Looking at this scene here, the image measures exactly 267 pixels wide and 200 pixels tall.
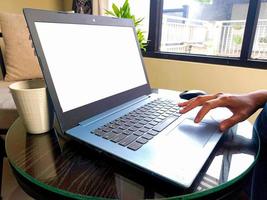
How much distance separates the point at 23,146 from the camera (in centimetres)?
49

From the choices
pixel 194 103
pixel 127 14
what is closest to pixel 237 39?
pixel 127 14

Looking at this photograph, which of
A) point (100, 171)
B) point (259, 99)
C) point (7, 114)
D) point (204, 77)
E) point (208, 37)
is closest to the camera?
point (100, 171)

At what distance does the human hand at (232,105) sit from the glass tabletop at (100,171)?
6 cm

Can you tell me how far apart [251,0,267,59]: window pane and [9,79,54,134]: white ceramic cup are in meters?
1.56

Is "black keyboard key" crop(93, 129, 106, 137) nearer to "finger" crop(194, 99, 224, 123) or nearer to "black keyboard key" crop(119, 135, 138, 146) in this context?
"black keyboard key" crop(119, 135, 138, 146)

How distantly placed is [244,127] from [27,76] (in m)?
1.41

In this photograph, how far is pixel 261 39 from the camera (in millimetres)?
1567

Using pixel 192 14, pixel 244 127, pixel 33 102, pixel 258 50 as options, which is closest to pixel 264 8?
pixel 258 50

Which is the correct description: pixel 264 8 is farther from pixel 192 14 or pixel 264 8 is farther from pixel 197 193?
pixel 197 193

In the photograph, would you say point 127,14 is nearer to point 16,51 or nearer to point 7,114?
point 16,51

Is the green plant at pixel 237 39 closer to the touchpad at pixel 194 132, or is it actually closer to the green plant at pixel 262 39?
the green plant at pixel 262 39

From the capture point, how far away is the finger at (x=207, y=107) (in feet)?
1.77

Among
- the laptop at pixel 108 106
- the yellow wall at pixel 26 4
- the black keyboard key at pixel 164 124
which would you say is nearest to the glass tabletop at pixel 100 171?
the laptop at pixel 108 106

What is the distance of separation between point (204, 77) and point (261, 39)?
1.57ft
